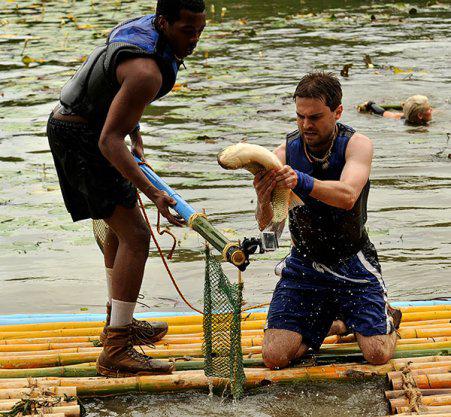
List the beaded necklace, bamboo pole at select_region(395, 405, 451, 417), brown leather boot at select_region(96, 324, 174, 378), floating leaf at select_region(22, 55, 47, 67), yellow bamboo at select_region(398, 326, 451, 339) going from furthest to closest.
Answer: floating leaf at select_region(22, 55, 47, 67) < yellow bamboo at select_region(398, 326, 451, 339) < the beaded necklace < brown leather boot at select_region(96, 324, 174, 378) < bamboo pole at select_region(395, 405, 451, 417)

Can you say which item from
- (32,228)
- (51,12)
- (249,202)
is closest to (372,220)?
(249,202)

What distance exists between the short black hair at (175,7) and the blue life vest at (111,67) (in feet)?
0.32

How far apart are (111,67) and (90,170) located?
524mm

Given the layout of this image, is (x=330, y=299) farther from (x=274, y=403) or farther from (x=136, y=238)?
(x=136, y=238)

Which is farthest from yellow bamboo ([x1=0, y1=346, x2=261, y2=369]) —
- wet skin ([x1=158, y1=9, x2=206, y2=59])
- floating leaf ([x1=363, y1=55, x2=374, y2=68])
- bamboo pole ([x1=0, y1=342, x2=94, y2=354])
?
floating leaf ([x1=363, y1=55, x2=374, y2=68])

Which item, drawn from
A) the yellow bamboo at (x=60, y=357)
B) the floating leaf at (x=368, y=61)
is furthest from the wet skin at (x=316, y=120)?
the floating leaf at (x=368, y=61)

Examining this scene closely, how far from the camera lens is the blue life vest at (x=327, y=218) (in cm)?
495

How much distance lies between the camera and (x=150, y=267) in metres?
7.29

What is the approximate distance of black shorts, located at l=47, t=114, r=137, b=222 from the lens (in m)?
4.71

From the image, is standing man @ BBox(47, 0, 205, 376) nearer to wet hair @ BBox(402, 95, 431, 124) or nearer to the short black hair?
the short black hair

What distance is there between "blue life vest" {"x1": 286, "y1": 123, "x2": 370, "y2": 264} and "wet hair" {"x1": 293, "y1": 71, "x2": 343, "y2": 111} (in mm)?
200

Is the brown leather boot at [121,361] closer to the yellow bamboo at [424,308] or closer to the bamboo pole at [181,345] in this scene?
the bamboo pole at [181,345]

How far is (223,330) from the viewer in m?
4.71

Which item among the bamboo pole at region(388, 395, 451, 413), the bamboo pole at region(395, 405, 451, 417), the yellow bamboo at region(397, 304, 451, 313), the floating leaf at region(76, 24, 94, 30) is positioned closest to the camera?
the bamboo pole at region(395, 405, 451, 417)
